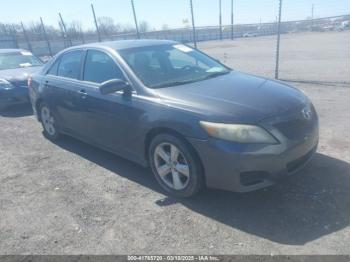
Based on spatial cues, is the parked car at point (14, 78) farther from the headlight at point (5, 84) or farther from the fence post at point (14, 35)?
the fence post at point (14, 35)

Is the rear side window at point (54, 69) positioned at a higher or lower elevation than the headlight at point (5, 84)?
higher

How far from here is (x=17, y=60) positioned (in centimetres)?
973

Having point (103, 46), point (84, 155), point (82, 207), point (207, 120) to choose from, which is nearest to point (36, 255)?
point (82, 207)

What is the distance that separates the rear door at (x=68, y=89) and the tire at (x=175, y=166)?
1531 mm

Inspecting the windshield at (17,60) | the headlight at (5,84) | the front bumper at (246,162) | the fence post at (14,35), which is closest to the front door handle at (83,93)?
the front bumper at (246,162)

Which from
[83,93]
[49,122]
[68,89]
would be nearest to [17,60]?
[49,122]

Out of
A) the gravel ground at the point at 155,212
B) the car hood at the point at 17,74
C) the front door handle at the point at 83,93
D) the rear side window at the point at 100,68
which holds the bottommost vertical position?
the gravel ground at the point at 155,212

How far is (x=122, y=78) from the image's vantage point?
418 cm

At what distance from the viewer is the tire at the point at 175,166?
351cm

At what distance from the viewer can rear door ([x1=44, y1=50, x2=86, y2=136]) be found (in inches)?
193

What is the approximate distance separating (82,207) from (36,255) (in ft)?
2.69

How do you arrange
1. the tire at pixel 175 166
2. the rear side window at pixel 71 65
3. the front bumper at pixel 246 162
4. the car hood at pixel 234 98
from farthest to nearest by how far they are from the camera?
the rear side window at pixel 71 65, the tire at pixel 175 166, the car hood at pixel 234 98, the front bumper at pixel 246 162

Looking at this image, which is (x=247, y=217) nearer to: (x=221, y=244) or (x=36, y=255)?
(x=221, y=244)

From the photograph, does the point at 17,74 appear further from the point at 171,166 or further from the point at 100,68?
the point at 171,166
